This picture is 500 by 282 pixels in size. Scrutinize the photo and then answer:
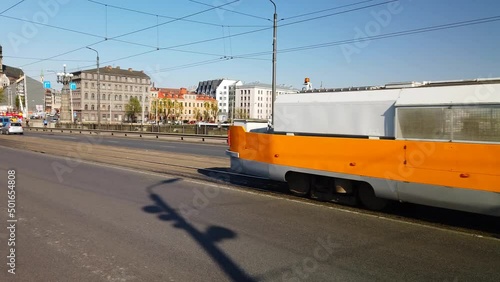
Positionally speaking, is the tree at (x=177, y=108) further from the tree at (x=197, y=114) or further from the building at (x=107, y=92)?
the building at (x=107, y=92)

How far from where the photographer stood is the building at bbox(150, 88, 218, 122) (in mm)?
143000

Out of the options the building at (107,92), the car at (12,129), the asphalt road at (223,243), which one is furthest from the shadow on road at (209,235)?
the building at (107,92)

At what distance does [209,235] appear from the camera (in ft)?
19.5

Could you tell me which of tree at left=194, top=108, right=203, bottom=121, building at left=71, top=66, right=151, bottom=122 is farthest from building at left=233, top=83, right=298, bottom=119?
building at left=71, top=66, right=151, bottom=122

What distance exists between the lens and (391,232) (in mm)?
6070

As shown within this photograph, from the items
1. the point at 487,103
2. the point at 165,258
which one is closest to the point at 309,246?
the point at 165,258

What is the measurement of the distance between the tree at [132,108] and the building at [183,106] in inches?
467

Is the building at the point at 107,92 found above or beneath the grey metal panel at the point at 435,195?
above

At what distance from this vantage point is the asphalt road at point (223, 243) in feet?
14.7

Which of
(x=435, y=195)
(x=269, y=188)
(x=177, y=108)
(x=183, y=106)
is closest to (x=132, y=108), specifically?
(x=177, y=108)

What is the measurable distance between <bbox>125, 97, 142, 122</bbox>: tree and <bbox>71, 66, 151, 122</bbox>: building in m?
2.26

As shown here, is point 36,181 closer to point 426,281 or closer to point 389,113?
point 389,113

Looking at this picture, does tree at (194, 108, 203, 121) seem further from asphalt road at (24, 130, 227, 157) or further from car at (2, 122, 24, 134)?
asphalt road at (24, 130, 227, 157)

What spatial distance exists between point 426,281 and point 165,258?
3.14m
